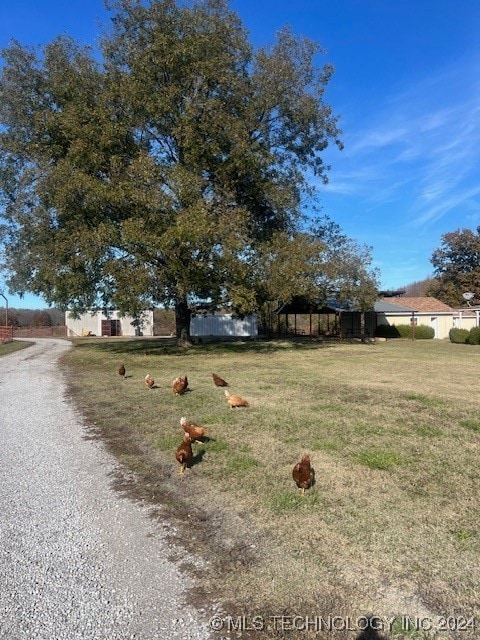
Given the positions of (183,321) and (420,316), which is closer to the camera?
(183,321)

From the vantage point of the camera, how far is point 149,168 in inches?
658

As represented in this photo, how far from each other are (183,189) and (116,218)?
3.10 meters

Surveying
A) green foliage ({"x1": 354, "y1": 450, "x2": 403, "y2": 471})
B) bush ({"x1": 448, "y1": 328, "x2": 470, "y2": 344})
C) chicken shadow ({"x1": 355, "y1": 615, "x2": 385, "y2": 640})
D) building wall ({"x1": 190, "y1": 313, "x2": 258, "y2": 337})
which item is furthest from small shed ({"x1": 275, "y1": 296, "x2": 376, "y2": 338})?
chicken shadow ({"x1": 355, "y1": 615, "x2": 385, "y2": 640})

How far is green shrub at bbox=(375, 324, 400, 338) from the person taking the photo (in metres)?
38.0

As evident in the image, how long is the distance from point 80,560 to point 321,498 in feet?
6.58

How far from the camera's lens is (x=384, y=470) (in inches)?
187

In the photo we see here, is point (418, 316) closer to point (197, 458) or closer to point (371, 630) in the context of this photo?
point (197, 458)

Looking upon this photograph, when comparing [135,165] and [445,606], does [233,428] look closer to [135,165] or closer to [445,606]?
[445,606]

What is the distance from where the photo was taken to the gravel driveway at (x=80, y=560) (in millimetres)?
2520

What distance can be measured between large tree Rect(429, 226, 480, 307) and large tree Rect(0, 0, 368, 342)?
125 ft

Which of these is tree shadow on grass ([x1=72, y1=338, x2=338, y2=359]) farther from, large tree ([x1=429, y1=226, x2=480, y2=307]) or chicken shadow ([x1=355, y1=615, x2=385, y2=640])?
large tree ([x1=429, y1=226, x2=480, y2=307])

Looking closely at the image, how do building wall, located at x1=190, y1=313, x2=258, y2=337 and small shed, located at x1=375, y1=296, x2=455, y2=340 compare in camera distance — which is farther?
building wall, located at x1=190, y1=313, x2=258, y2=337

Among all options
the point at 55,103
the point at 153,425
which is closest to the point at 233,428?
the point at 153,425

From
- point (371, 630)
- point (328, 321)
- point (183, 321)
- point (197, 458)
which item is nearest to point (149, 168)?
point (183, 321)
